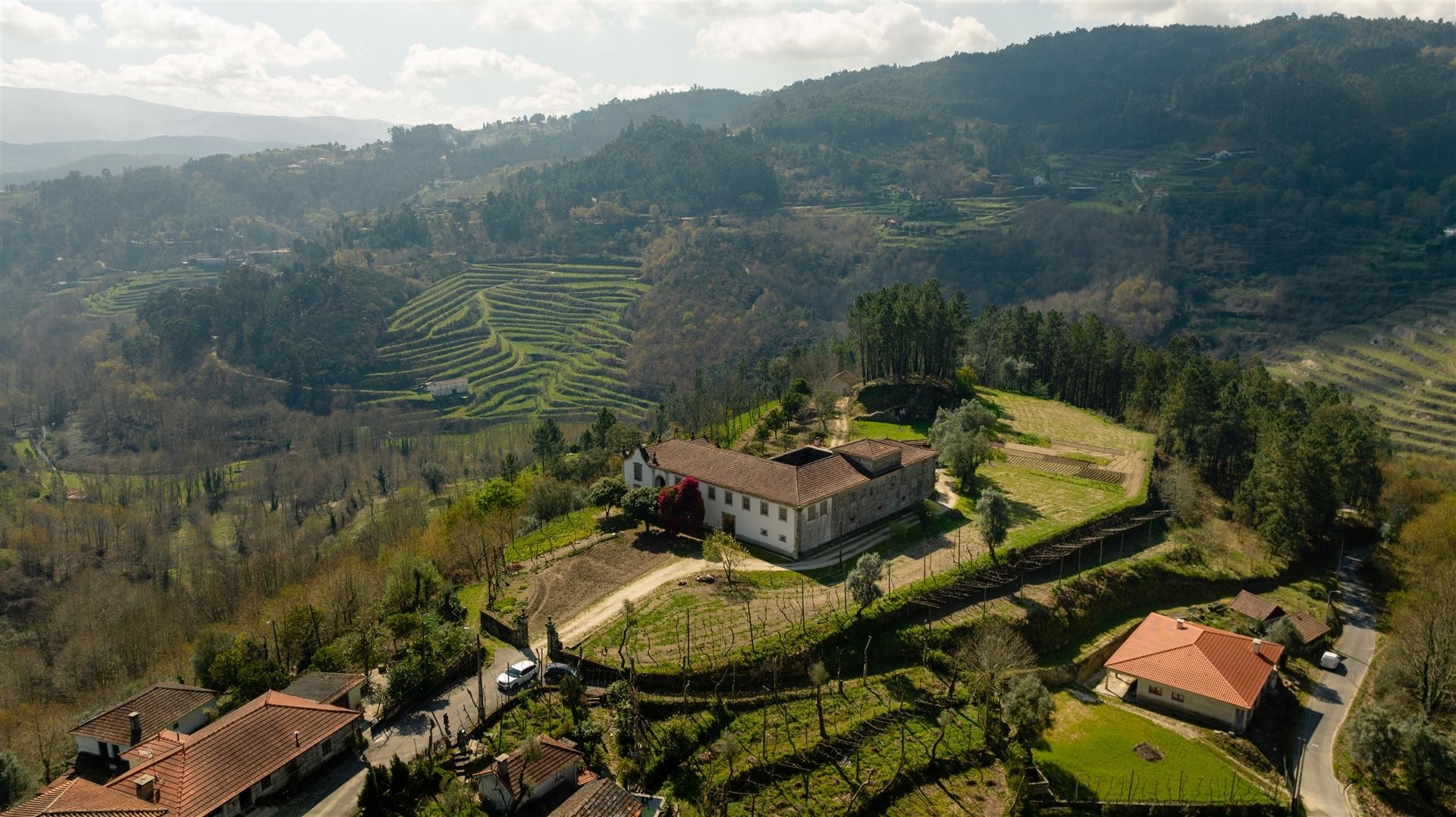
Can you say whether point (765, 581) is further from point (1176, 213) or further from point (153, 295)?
point (153, 295)

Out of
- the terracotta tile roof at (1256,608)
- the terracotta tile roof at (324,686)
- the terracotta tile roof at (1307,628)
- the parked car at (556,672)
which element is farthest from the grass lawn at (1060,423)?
the terracotta tile roof at (324,686)

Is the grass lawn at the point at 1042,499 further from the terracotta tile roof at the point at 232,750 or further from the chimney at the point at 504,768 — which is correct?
the terracotta tile roof at the point at 232,750

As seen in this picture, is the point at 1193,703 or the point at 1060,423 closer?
the point at 1193,703

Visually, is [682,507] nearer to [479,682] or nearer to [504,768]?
[479,682]

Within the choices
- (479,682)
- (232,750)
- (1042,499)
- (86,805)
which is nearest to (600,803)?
(479,682)

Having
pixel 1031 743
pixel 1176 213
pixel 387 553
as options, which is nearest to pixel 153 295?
pixel 387 553

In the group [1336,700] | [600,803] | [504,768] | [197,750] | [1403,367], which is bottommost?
[1403,367]
